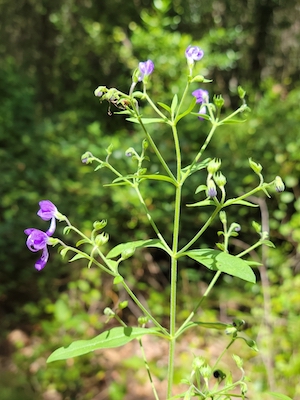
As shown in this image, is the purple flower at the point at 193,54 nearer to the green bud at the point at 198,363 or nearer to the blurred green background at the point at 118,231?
the green bud at the point at 198,363

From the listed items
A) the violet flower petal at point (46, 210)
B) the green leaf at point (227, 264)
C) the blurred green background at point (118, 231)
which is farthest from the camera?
the blurred green background at point (118, 231)

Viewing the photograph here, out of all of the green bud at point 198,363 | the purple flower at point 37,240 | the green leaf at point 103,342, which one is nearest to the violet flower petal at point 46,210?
the purple flower at point 37,240

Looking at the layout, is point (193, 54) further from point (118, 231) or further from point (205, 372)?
point (118, 231)

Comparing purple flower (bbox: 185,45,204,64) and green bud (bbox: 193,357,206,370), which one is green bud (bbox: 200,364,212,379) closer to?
green bud (bbox: 193,357,206,370)

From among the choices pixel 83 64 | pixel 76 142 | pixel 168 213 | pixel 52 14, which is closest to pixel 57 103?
pixel 83 64

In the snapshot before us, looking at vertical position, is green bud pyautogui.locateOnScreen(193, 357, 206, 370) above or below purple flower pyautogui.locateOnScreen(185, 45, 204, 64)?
below

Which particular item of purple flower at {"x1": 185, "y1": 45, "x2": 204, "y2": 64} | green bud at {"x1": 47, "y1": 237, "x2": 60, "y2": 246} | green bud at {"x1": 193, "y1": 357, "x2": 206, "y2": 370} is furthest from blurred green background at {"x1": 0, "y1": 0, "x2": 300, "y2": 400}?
purple flower at {"x1": 185, "y1": 45, "x2": 204, "y2": 64}
